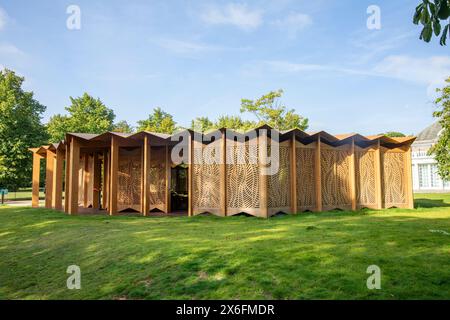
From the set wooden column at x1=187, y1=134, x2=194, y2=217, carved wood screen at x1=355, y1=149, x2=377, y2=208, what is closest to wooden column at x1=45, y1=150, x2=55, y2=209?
wooden column at x1=187, y1=134, x2=194, y2=217

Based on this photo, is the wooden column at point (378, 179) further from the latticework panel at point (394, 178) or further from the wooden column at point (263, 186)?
the wooden column at point (263, 186)

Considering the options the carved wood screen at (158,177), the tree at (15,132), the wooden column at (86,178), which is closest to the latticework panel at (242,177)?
the carved wood screen at (158,177)

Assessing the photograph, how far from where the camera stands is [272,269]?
15.6 feet

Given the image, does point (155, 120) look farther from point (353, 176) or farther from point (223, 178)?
point (353, 176)

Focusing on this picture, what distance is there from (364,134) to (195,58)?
376 inches

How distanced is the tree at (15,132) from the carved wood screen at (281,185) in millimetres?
21074

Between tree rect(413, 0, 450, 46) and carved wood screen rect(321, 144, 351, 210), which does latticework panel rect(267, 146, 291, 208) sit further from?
tree rect(413, 0, 450, 46)

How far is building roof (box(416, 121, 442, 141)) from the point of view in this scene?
4112 centimetres

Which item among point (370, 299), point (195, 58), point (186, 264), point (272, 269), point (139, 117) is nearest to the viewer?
point (370, 299)

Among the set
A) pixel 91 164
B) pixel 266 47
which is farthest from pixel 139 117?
pixel 266 47

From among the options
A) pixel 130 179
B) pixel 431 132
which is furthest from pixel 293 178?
pixel 431 132

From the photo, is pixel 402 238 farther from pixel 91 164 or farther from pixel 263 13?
pixel 91 164

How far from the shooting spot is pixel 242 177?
1171 centimetres

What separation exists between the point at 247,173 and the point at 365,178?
581 cm
